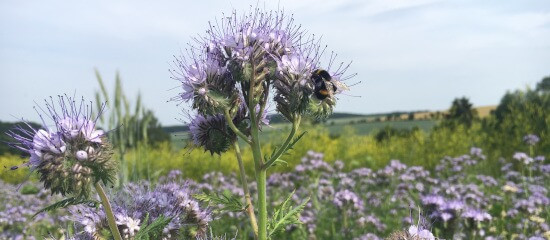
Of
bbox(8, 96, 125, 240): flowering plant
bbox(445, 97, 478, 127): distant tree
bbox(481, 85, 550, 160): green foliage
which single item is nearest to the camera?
bbox(8, 96, 125, 240): flowering plant

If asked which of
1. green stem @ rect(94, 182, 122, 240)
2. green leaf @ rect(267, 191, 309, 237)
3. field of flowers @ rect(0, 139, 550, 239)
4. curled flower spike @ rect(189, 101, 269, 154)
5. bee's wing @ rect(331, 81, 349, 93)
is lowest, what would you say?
field of flowers @ rect(0, 139, 550, 239)

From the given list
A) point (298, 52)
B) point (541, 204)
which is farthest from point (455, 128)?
point (298, 52)

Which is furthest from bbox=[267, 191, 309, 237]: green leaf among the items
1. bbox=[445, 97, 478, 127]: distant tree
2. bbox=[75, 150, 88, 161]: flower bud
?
bbox=[445, 97, 478, 127]: distant tree

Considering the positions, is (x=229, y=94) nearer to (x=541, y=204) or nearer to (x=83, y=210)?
(x=83, y=210)

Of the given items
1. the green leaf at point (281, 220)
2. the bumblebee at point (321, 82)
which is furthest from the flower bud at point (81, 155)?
the bumblebee at point (321, 82)

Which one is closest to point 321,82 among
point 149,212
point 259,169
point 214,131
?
point 259,169

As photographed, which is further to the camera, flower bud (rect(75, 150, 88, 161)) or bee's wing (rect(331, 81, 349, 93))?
bee's wing (rect(331, 81, 349, 93))

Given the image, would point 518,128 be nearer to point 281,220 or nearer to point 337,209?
point 337,209

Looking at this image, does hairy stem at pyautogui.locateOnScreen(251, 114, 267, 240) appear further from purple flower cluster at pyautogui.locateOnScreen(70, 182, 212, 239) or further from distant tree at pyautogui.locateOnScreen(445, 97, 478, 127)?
distant tree at pyautogui.locateOnScreen(445, 97, 478, 127)
